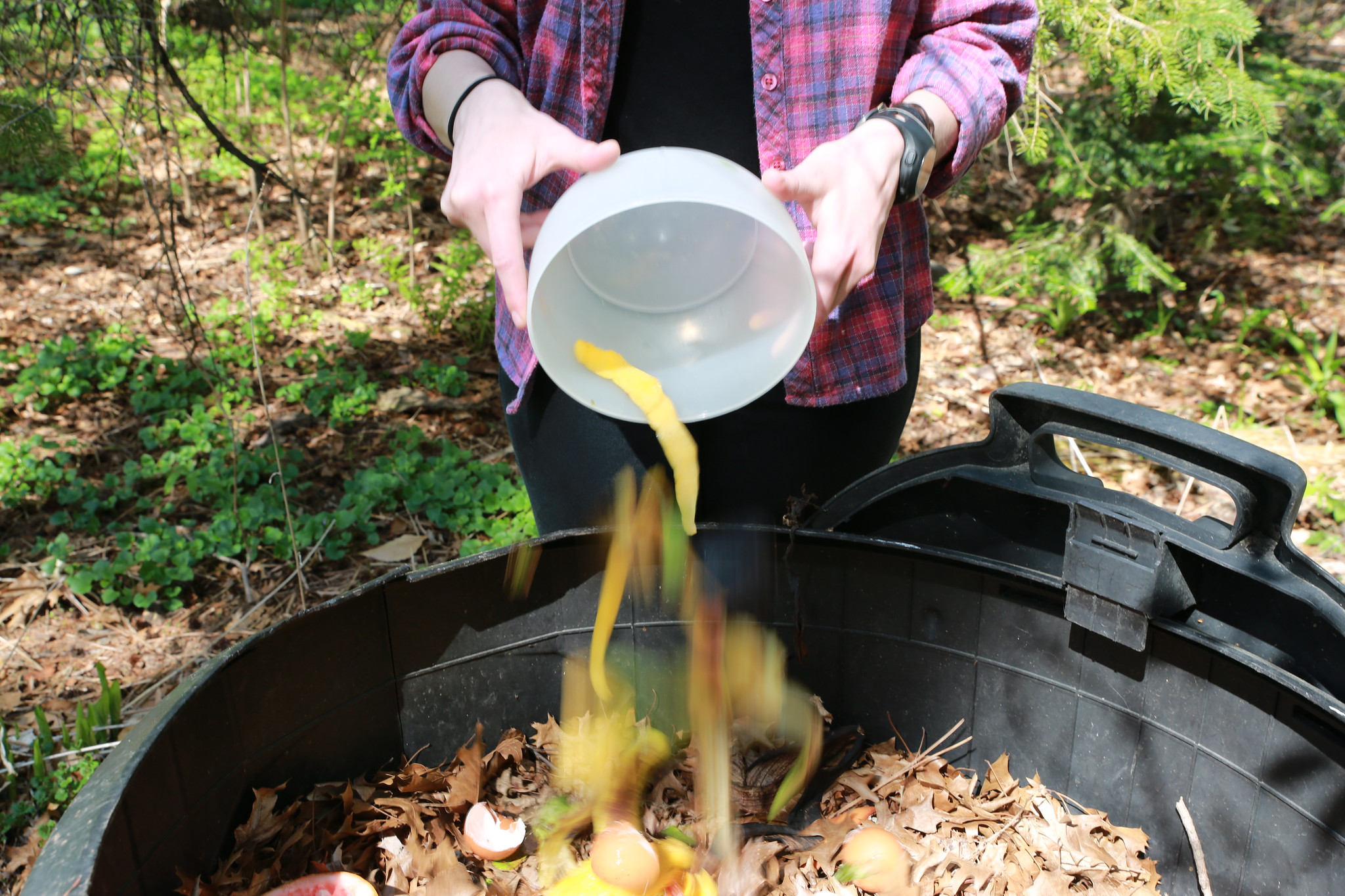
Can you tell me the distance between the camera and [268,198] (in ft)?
15.2

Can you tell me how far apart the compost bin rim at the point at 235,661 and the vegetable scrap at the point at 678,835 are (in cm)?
27

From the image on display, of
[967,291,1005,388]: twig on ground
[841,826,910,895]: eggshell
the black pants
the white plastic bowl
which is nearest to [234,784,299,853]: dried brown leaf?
the black pants

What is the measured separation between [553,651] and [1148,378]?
3.06m

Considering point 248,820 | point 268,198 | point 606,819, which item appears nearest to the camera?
point 248,820

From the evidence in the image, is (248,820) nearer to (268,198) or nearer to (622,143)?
(622,143)

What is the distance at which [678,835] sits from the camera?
4.85 feet

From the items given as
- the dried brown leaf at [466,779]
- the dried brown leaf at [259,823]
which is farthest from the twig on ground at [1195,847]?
the dried brown leaf at [259,823]

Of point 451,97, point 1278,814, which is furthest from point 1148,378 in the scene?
point 451,97

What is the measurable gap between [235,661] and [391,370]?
2.51 metres

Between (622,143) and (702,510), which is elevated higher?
(622,143)

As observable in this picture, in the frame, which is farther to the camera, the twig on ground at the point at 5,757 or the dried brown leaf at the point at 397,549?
the dried brown leaf at the point at 397,549

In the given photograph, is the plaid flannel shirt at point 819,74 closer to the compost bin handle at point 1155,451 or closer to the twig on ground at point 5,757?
the compost bin handle at point 1155,451

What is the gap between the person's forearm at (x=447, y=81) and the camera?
3.69 feet

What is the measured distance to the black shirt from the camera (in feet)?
4.05
